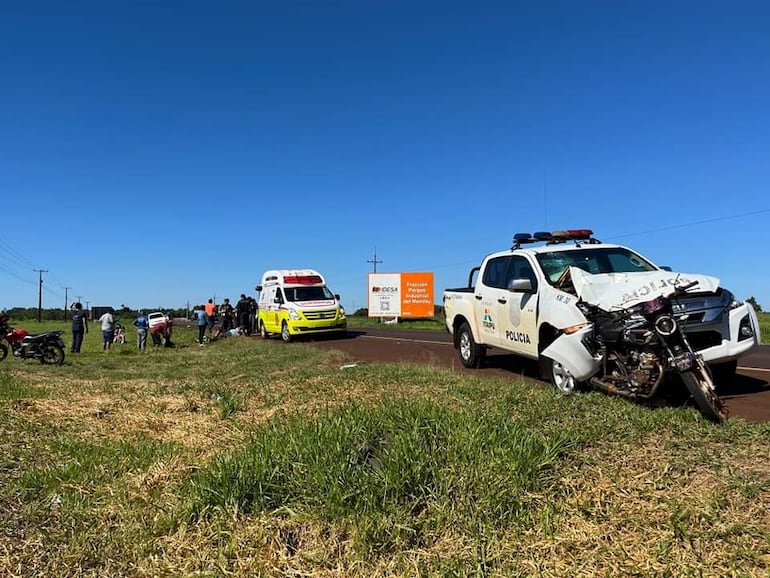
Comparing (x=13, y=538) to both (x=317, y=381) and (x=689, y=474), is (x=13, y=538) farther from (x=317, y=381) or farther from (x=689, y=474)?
(x=317, y=381)

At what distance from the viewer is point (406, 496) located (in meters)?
3.69

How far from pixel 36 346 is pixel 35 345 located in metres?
A: 0.04

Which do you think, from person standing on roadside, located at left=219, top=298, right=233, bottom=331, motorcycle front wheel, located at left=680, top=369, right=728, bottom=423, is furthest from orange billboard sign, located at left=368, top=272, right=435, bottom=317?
motorcycle front wheel, located at left=680, top=369, right=728, bottom=423

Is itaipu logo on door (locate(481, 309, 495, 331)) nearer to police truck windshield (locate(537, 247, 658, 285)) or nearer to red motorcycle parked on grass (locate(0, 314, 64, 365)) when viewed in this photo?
police truck windshield (locate(537, 247, 658, 285))

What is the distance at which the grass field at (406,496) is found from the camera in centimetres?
313

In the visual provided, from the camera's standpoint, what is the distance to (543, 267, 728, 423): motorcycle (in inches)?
207

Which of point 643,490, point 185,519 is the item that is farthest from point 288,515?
point 643,490

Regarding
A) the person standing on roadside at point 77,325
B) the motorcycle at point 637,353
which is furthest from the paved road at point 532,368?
the person standing on roadside at point 77,325

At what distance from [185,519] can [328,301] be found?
1908cm

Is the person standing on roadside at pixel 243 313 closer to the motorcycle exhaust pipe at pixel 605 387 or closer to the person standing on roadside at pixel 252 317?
the person standing on roadside at pixel 252 317

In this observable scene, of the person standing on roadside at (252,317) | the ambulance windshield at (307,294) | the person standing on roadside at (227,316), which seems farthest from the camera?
the person standing on roadside at (227,316)

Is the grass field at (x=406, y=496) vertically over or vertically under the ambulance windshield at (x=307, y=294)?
under

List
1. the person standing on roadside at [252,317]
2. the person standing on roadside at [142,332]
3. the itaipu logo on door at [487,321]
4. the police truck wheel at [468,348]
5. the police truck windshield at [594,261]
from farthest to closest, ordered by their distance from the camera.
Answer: the person standing on roadside at [252,317], the person standing on roadside at [142,332], the police truck wheel at [468,348], the itaipu logo on door at [487,321], the police truck windshield at [594,261]

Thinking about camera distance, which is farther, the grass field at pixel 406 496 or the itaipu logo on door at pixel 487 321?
the itaipu logo on door at pixel 487 321
